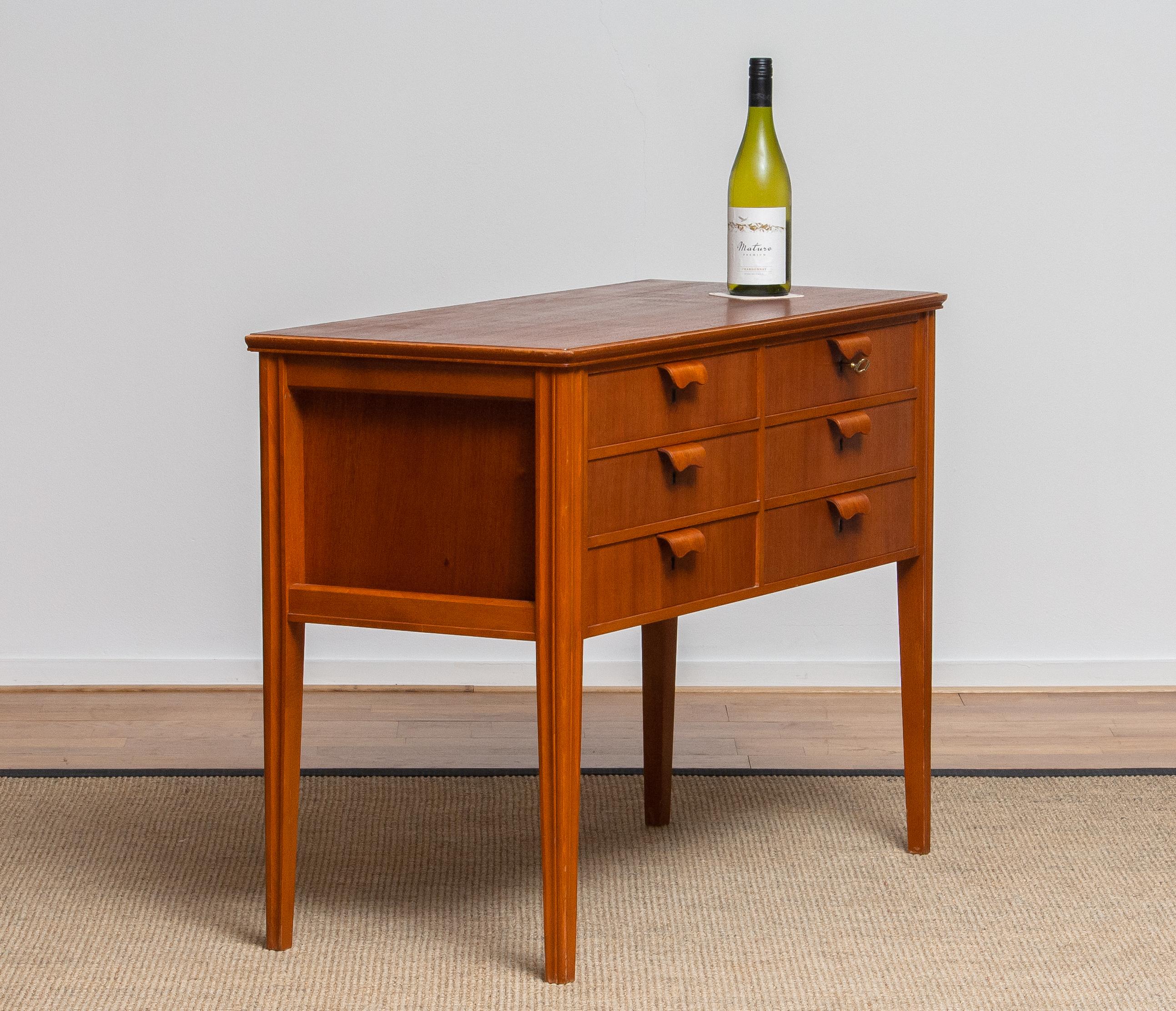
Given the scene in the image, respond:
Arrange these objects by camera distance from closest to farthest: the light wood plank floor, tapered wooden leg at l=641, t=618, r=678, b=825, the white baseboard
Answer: tapered wooden leg at l=641, t=618, r=678, b=825, the light wood plank floor, the white baseboard

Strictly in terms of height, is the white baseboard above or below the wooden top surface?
below

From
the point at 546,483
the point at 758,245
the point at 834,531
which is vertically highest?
the point at 758,245

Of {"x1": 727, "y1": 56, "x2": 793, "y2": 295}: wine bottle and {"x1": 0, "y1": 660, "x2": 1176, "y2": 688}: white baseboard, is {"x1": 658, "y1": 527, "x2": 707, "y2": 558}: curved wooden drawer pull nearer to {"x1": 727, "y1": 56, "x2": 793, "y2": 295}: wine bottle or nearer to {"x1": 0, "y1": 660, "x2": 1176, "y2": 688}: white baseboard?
{"x1": 727, "y1": 56, "x2": 793, "y2": 295}: wine bottle

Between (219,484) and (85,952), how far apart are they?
1.45 metres

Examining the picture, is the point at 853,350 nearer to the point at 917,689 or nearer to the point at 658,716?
the point at 917,689

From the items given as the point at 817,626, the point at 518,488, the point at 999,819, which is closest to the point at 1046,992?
the point at 999,819

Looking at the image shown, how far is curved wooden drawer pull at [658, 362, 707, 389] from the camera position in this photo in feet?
6.23

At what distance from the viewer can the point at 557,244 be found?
3324 millimetres

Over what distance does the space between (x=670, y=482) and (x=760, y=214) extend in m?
0.50

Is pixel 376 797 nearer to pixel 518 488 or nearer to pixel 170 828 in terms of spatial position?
pixel 170 828

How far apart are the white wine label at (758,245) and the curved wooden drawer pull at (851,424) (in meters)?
0.23

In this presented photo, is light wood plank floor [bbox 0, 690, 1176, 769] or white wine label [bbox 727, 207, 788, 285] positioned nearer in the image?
white wine label [bbox 727, 207, 788, 285]

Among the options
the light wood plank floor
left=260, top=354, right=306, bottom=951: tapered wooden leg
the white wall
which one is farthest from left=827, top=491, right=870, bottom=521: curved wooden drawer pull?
the white wall

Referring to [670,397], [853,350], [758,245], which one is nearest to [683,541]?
[670,397]
